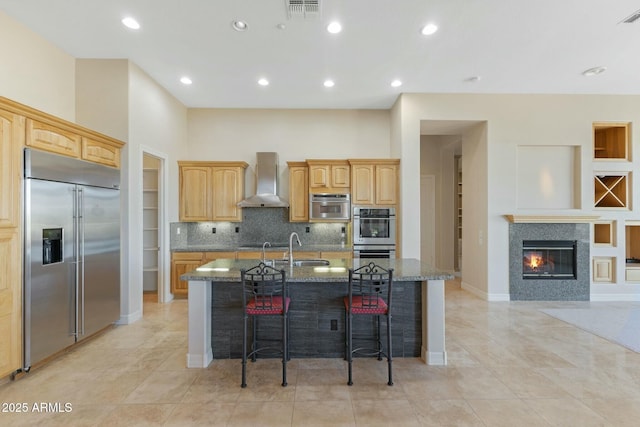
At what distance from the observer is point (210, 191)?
219 inches

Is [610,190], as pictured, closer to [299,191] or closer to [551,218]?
[551,218]

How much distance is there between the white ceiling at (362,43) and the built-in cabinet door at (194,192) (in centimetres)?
131

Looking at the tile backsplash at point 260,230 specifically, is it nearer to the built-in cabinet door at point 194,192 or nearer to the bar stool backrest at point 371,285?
the built-in cabinet door at point 194,192

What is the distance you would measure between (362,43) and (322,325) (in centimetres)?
319

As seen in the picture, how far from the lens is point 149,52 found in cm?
384

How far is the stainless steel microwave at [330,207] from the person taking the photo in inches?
213

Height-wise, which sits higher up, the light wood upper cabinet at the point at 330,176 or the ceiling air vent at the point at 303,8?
the ceiling air vent at the point at 303,8

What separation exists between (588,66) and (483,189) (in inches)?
82.3

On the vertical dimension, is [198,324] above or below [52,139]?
below

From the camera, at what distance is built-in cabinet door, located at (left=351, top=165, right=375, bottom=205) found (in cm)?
536

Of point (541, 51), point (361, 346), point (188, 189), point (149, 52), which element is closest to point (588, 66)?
point (541, 51)

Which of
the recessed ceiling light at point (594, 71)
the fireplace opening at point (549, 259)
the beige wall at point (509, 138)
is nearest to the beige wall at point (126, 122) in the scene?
the beige wall at point (509, 138)

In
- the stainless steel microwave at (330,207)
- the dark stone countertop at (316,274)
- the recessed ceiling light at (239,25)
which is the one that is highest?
the recessed ceiling light at (239,25)

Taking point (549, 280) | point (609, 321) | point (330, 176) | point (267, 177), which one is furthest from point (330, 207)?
point (609, 321)
